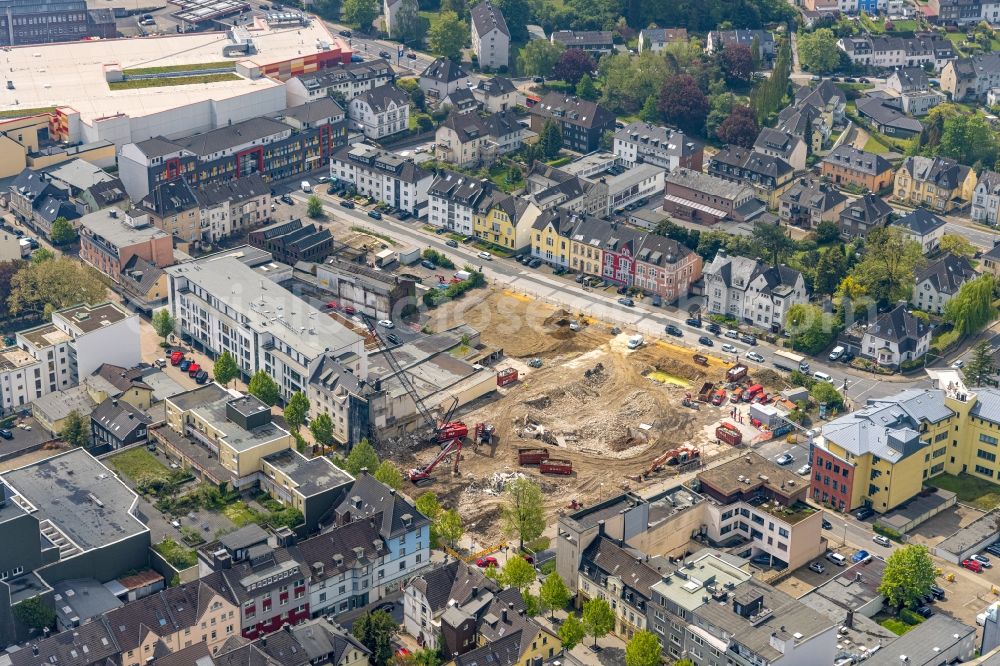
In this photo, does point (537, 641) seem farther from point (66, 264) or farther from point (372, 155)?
point (372, 155)

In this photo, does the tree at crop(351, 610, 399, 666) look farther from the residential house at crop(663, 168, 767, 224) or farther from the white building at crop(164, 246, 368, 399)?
the residential house at crop(663, 168, 767, 224)

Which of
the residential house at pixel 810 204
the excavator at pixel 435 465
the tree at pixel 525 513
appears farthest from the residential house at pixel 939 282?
the tree at pixel 525 513

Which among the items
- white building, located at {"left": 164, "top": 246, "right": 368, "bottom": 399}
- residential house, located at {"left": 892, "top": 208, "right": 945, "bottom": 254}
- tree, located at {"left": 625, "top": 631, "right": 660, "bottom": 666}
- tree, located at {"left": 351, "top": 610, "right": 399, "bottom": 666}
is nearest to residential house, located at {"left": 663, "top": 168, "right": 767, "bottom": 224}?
residential house, located at {"left": 892, "top": 208, "right": 945, "bottom": 254}

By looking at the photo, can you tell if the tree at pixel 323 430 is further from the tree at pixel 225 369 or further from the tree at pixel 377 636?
the tree at pixel 377 636

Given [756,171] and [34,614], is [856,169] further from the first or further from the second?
[34,614]

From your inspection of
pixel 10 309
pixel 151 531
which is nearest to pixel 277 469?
pixel 151 531

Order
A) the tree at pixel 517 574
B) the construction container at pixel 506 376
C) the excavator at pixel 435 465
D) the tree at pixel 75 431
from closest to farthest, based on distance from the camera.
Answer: the tree at pixel 517 574 → the excavator at pixel 435 465 → the tree at pixel 75 431 → the construction container at pixel 506 376
